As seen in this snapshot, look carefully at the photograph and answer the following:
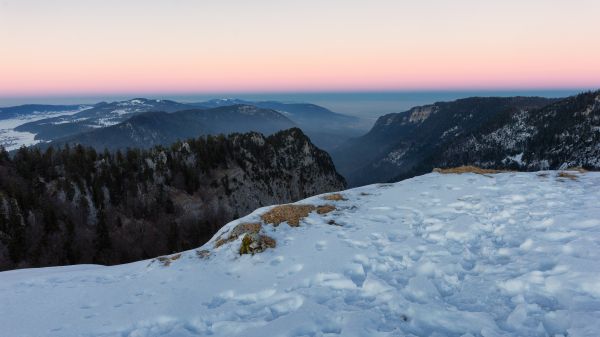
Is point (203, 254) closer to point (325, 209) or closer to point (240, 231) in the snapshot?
point (240, 231)

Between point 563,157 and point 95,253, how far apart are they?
23321cm

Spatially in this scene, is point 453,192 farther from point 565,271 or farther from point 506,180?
point 565,271

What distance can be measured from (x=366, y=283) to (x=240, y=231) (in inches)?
276

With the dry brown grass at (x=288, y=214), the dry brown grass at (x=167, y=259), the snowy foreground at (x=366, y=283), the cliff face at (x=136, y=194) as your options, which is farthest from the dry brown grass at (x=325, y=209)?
the cliff face at (x=136, y=194)

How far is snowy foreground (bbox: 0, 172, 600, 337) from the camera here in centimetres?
753

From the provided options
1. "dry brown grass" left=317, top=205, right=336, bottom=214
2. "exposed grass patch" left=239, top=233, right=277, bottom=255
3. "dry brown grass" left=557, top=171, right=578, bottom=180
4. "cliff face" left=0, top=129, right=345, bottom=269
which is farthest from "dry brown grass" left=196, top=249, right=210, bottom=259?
"cliff face" left=0, top=129, right=345, bottom=269

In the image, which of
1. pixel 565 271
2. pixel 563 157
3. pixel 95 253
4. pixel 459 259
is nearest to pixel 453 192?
pixel 459 259

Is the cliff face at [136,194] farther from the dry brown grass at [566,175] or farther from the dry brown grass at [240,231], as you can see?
the dry brown grass at [566,175]

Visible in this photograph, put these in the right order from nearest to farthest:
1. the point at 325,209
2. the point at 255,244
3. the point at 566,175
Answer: the point at 255,244 → the point at 325,209 → the point at 566,175

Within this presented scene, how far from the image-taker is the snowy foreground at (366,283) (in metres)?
7.53

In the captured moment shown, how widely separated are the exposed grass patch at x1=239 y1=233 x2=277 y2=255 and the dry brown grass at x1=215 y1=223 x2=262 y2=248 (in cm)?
94

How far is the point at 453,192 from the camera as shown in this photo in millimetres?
18438

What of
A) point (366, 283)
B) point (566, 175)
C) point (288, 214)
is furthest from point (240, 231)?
point (566, 175)

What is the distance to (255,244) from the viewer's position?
13055 millimetres
